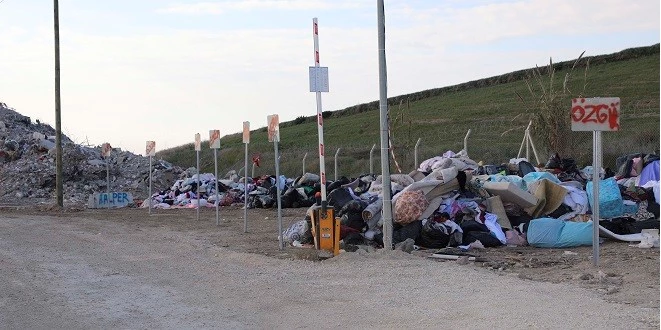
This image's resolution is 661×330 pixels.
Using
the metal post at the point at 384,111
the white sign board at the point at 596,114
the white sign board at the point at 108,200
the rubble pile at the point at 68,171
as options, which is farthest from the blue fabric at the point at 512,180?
the rubble pile at the point at 68,171

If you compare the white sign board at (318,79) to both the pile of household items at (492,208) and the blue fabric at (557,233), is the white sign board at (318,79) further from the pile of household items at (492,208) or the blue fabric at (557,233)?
the blue fabric at (557,233)

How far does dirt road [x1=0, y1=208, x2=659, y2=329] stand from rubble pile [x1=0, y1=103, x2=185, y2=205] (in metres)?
23.0

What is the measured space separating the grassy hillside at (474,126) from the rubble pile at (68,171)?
6065 millimetres

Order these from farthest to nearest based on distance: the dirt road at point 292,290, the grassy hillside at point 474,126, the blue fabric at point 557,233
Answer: the grassy hillside at point 474,126 → the blue fabric at point 557,233 → the dirt road at point 292,290

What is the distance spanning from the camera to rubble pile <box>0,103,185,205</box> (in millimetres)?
41406

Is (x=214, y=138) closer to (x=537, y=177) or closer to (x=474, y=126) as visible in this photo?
(x=537, y=177)

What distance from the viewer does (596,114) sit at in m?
12.8

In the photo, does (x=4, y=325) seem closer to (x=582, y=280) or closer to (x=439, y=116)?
(x=582, y=280)

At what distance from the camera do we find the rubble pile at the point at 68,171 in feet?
136

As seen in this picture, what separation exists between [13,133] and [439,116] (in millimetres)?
24941

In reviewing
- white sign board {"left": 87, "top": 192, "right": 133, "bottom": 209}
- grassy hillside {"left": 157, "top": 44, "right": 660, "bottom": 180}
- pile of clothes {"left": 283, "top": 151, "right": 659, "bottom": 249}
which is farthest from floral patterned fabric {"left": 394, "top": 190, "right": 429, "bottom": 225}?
white sign board {"left": 87, "top": 192, "right": 133, "bottom": 209}

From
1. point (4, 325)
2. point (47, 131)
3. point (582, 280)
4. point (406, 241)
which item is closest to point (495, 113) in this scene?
point (47, 131)

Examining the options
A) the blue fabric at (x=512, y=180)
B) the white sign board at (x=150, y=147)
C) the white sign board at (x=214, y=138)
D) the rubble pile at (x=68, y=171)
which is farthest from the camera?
the rubble pile at (x=68, y=171)

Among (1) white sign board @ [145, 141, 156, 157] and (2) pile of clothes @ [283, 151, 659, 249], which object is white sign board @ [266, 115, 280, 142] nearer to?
(2) pile of clothes @ [283, 151, 659, 249]
